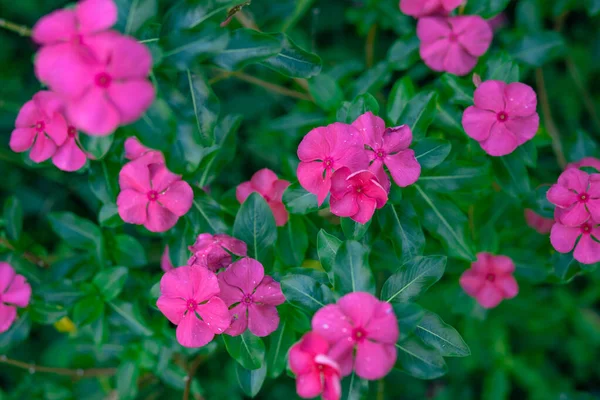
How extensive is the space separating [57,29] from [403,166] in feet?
3.15

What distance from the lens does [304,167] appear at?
1.54m

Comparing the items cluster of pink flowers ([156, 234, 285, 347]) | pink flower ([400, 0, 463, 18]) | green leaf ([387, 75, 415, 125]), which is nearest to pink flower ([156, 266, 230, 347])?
cluster of pink flowers ([156, 234, 285, 347])

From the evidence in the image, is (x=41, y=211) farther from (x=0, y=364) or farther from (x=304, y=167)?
(x=304, y=167)

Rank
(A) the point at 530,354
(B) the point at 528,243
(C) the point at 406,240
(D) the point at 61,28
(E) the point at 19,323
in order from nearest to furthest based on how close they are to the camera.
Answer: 1. (D) the point at 61,28
2. (C) the point at 406,240
3. (E) the point at 19,323
4. (B) the point at 528,243
5. (A) the point at 530,354

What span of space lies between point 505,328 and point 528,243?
84 centimetres

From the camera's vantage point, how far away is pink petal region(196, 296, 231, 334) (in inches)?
58.3

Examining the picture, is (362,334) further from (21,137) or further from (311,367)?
(21,137)

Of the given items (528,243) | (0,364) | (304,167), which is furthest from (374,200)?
(0,364)

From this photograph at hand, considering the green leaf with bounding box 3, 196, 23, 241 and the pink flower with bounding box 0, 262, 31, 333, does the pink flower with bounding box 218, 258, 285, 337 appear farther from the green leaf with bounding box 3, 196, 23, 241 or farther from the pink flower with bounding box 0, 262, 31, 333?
the green leaf with bounding box 3, 196, 23, 241

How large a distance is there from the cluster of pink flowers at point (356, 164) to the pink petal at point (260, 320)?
39 cm

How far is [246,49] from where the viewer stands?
150 cm

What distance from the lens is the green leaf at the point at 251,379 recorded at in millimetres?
1711

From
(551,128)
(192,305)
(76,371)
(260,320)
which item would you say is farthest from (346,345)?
(551,128)

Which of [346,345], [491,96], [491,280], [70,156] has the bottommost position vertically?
[491,280]
